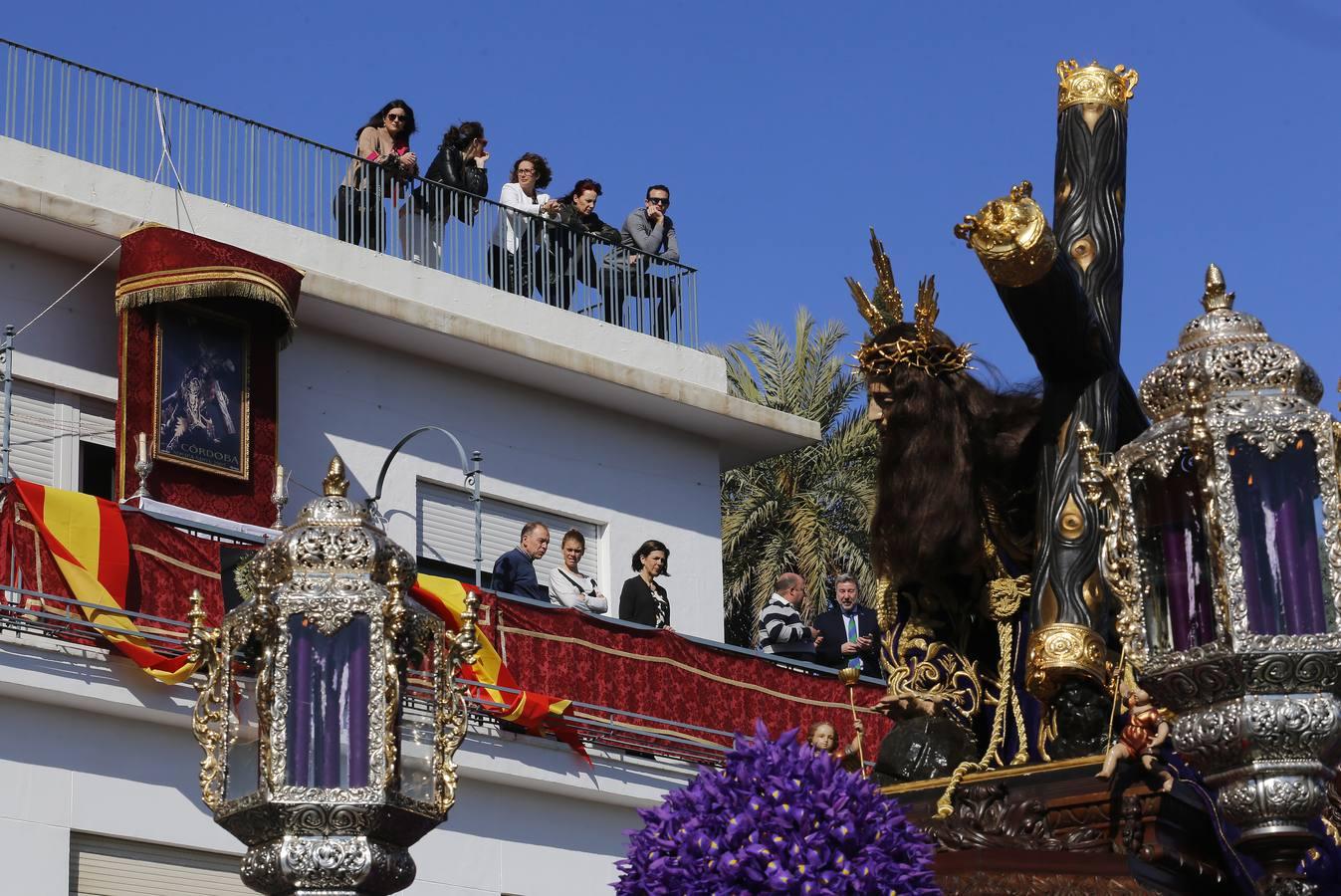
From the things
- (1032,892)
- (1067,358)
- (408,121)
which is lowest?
(1032,892)

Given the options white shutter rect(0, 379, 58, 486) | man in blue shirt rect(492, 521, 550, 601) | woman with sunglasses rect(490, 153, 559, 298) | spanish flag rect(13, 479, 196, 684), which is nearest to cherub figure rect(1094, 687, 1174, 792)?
spanish flag rect(13, 479, 196, 684)

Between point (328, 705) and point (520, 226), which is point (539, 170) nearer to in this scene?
point (520, 226)

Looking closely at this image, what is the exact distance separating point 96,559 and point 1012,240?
826 cm

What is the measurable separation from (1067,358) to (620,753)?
9.35 m

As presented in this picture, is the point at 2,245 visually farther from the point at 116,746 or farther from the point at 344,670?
the point at 344,670

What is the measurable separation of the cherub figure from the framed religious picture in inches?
443

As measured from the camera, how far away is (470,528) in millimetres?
21500

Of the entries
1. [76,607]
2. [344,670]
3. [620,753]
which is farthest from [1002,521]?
[620,753]

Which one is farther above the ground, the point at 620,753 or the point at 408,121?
the point at 408,121

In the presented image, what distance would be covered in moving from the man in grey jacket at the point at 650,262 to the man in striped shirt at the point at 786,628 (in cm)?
464


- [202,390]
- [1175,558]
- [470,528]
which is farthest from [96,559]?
[1175,558]

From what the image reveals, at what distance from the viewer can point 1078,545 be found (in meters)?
9.37

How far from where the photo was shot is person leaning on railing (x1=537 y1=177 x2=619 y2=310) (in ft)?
74.9

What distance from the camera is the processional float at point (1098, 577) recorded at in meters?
7.03
